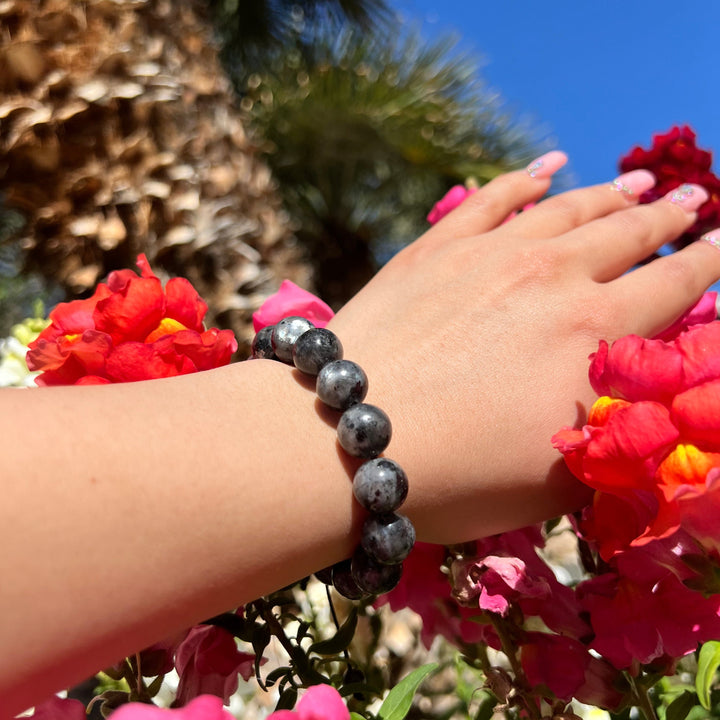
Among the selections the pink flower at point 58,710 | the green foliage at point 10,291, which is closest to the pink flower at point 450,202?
the pink flower at point 58,710

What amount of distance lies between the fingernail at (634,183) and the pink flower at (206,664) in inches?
28.8

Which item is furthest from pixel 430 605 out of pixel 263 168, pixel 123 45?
pixel 263 168

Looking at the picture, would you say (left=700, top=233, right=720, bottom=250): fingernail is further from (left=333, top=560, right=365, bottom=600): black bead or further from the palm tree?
the palm tree

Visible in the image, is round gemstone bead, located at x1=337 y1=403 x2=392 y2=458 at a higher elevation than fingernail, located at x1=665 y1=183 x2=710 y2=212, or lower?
lower

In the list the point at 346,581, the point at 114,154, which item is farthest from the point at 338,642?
the point at 114,154

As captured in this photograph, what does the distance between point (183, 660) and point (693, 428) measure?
39 cm

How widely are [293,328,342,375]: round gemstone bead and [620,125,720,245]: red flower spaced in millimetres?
643

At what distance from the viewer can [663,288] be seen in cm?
74

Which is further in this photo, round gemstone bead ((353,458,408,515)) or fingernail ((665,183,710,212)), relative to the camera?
fingernail ((665,183,710,212))

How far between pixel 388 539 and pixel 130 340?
27 centimetres

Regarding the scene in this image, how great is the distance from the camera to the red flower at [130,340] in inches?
22.0

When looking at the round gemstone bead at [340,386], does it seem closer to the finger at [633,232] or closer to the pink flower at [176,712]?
the pink flower at [176,712]

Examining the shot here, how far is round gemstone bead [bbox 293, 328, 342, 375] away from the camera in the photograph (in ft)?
1.73

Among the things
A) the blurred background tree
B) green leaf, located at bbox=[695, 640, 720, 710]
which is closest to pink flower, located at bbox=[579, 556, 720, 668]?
green leaf, located at bbox=[695, 640, 720, 710]
